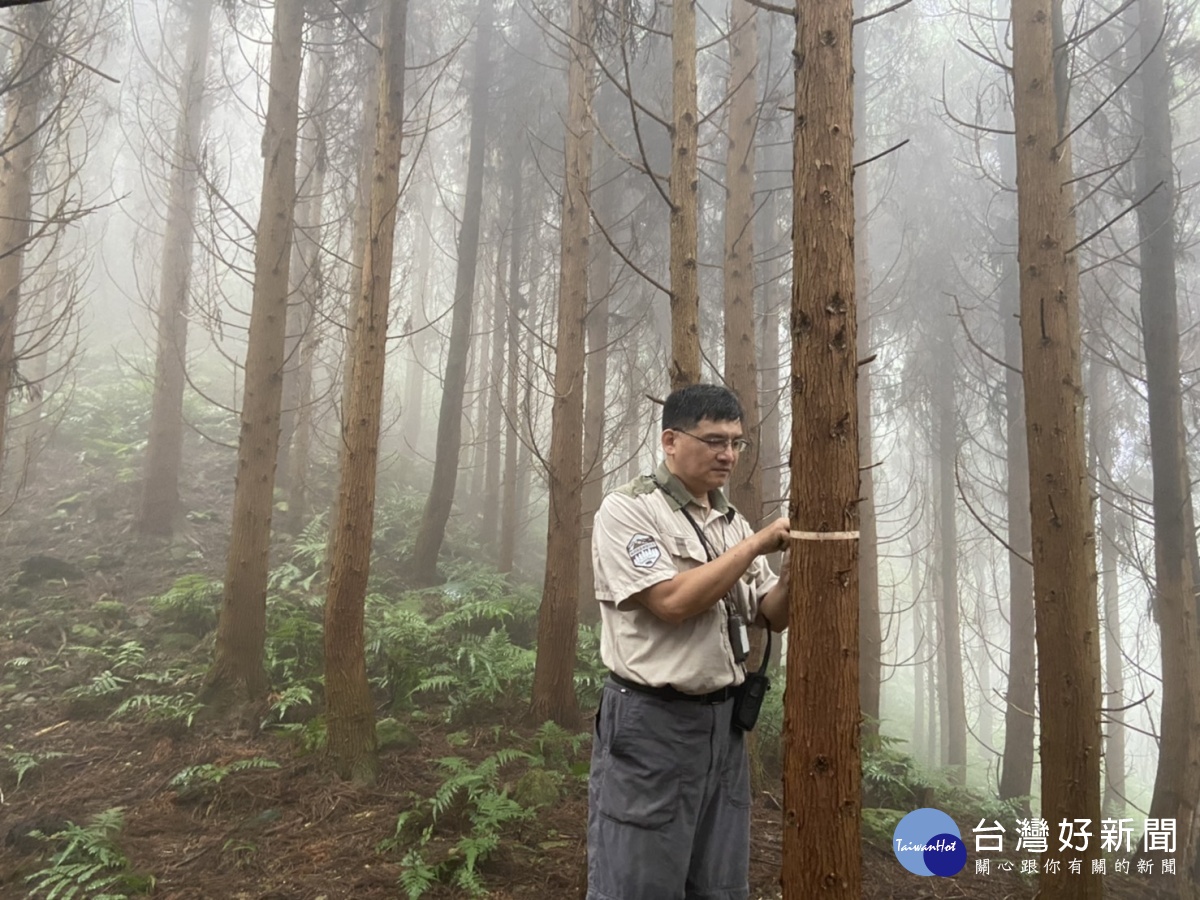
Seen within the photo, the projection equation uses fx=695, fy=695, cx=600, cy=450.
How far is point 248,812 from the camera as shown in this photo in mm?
4961

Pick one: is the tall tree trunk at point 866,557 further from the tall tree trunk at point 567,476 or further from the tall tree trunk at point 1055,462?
the tall tree trunk at point 1055,462

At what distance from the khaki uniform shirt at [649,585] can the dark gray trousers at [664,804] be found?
0.12 meters

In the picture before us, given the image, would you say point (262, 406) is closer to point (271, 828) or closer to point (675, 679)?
point (271, 828)

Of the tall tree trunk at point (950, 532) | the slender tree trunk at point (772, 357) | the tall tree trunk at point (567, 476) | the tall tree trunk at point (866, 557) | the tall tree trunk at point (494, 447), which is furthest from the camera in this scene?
the tall tree trunk at point (494, 447)

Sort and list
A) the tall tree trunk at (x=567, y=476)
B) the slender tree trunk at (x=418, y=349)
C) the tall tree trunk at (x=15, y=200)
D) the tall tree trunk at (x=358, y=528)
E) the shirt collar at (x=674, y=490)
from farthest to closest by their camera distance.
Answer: the slender tree trunk at (x=418, y=349) < the tall tree trunk at (x=15, y=200) < the tall tree trunk at (x=567, y=476) < the tall tree trunk at (x=358, y=528) < the shirt collar at (x=674, y=490)

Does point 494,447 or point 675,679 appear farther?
point 494,447

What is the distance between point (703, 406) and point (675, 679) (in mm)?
1091

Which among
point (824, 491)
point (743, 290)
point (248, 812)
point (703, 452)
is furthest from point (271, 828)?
point (743, 290)

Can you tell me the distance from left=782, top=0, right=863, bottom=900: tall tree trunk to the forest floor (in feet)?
7.71

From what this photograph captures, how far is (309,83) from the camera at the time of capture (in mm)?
13891

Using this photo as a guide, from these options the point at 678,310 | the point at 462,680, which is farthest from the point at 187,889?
the point at 678,310

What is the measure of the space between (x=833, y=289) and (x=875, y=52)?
15.4 metres

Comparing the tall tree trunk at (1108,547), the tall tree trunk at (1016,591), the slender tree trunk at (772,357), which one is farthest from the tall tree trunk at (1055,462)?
the tall tree trunk at (1108,547)

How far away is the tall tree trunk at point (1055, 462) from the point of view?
12.4 ft
